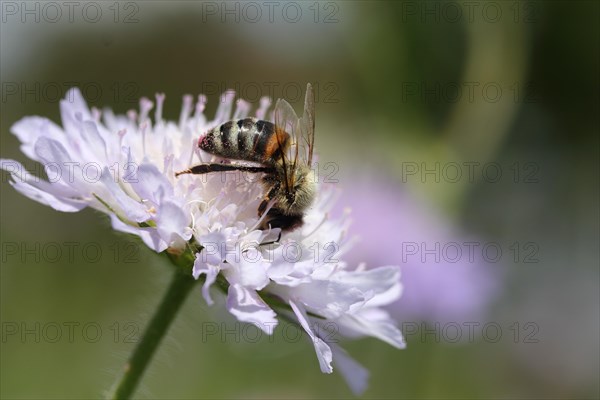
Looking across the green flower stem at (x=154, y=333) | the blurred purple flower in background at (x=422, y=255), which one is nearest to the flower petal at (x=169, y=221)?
the green flower stem at (x=154, y=333)

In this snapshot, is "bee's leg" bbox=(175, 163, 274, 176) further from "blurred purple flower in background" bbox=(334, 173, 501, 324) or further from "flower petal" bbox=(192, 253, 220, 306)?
"blurred purple flower in background" bbox=(334, 173, 501, 324)

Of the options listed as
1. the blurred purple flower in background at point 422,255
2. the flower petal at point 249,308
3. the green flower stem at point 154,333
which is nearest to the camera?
the flower petal at point 249,308

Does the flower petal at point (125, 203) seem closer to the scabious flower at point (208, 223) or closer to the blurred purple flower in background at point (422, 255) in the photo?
the scabious flower at point (208, 223)

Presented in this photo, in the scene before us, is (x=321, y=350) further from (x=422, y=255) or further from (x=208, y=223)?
(x=422, y=255)

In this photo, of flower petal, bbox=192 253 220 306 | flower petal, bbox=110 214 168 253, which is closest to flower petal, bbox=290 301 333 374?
flower petal, bbox=192 253 220 306

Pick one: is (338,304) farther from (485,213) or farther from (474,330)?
(485,213)

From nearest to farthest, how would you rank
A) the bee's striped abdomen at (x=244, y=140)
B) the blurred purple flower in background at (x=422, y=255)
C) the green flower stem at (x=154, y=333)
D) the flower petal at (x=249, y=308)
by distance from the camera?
the flower petal at (x=249, y=308) < the green flower stem at (x=154, y=333) < the bee's striped abdomen at (x=244, y=140) < the blurred purple flower in background at (x=422, y=255)

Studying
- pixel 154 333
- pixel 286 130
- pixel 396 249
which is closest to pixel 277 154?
pixel 286 130
